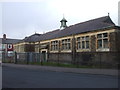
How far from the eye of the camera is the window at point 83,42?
32.4m

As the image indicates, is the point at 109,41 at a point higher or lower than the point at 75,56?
higher

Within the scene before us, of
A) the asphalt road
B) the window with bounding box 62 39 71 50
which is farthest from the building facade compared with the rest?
the asphalt road

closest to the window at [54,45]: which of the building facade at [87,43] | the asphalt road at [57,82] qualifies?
the building facade at [87,43]

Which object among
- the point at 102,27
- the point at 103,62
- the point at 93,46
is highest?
the point at 102,27

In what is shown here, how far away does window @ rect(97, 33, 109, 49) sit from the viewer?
1136 inches

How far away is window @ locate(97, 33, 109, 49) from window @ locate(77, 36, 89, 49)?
270cm

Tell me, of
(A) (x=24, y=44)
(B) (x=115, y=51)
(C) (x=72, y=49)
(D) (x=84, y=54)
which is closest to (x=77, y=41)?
(C) (x=72, y=49)

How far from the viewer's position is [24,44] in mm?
51906

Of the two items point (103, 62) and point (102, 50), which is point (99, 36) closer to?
point (102, 50)

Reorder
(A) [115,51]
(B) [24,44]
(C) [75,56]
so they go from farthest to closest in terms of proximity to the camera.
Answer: (B) [24,44]
(C) [75,56]
(A) [115,51]

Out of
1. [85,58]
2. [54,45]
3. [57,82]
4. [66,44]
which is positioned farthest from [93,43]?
[57,82]

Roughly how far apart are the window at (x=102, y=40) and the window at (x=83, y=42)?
106 inches

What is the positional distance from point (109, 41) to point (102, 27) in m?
2.95

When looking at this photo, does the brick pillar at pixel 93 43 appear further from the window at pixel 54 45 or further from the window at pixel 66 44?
the window at pixel 54 45
